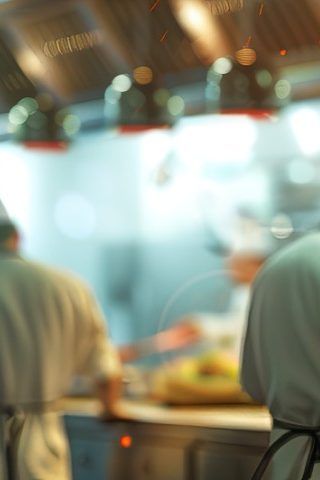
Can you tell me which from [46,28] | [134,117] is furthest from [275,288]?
[46,28]

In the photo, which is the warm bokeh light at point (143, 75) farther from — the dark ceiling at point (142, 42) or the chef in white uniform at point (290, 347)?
the chef in white uniform at point (290, 347)

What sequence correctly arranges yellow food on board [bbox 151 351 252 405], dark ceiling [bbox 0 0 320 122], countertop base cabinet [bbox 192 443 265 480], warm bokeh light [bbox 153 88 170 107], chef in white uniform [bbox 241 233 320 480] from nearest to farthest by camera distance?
chef in white uniform [bbox 241 233 320 480]
countertop base cabinet [bbox 192 443 265 480]
dark ceiling [bbox 0 0 320 122]
warm bokeh light [bbox 153 88 170 107]
yellow food on board [bbox 151 351 252 405]

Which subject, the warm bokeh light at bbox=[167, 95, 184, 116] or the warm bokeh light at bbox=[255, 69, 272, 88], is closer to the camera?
the warm bokeh light at bbox=[255, 69, 272, 88]

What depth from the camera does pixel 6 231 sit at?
290cm

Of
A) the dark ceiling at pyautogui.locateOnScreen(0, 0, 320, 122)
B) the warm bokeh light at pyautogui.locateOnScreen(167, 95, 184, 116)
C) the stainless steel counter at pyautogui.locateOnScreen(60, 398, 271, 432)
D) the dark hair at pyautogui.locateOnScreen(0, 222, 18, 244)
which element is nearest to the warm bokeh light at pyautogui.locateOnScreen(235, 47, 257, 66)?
the dark ceiling at pyautogui.locateOnScreen(0, 0, 320, 122)

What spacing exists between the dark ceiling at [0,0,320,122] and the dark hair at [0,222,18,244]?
1.39 feet

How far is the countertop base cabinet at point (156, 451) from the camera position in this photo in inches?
102

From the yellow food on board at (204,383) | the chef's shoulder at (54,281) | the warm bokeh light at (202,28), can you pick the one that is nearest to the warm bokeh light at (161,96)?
the warm bokeh light at (202,28)

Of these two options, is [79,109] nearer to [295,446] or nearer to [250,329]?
[250,329]

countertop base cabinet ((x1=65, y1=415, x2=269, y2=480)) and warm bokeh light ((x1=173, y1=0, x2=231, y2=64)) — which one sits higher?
warm bokeh light ((x1=173, y1=0, x2=231, y2=64))

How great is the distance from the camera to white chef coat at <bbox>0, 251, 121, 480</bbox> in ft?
8.64

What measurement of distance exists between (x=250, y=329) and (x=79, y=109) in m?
1.19

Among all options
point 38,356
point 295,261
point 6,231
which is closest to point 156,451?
point 38,356

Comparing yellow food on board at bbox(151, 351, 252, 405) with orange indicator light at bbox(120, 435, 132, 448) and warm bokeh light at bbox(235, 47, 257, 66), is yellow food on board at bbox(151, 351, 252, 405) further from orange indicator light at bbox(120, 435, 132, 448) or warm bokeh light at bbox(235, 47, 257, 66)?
warm bokeh light at bbox(235, 47, 257, 66)
